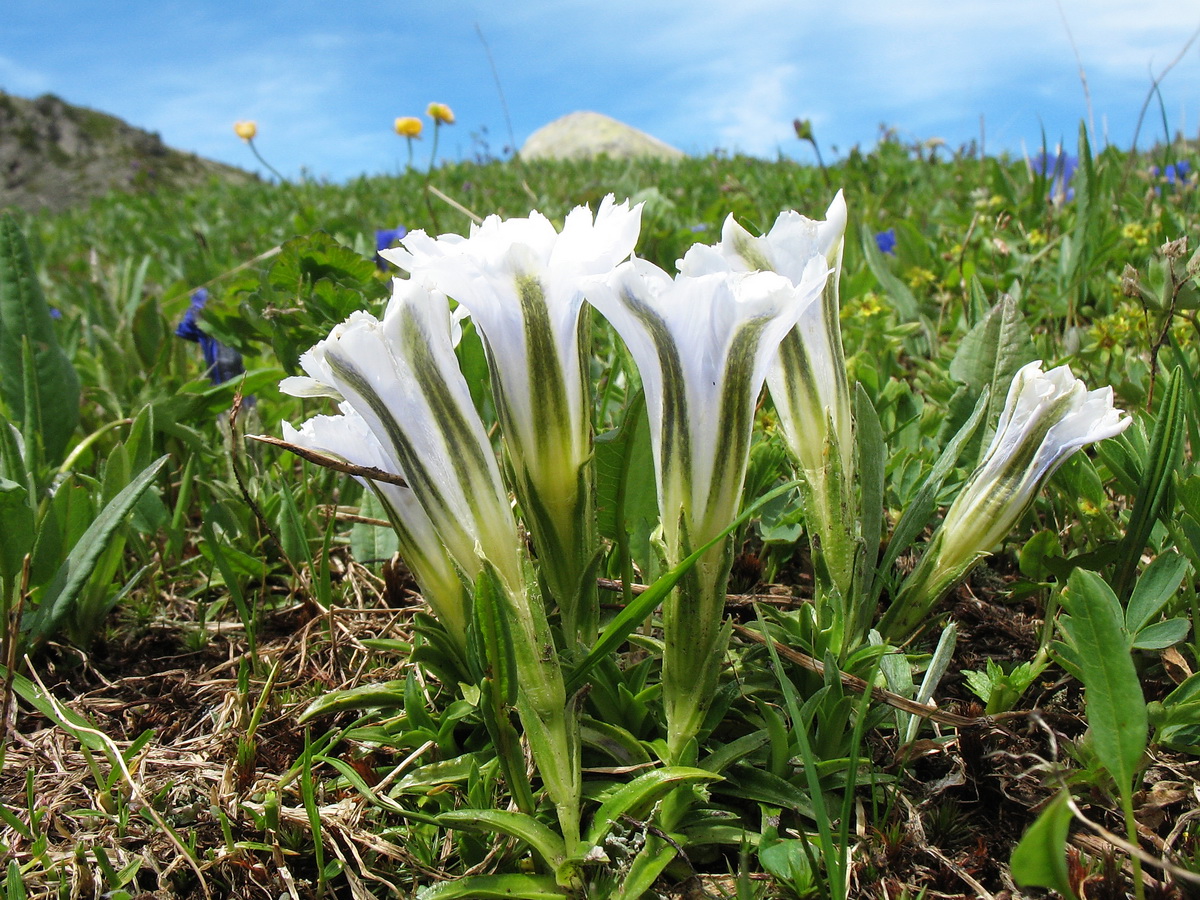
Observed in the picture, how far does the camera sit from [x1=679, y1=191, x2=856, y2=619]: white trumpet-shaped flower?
1399mm

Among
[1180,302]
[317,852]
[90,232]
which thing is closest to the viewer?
[317,852]

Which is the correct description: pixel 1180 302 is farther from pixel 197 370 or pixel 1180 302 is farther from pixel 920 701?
pixel 197 370

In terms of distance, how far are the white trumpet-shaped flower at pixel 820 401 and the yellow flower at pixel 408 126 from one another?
5.00 meters

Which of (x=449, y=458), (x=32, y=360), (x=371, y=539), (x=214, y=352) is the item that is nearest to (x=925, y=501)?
(x=449, y=458)

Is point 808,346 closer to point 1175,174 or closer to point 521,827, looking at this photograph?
point 521,827

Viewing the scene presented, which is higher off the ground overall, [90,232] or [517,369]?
[90,232]

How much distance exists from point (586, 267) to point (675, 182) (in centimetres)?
816

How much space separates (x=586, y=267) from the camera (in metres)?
1.20

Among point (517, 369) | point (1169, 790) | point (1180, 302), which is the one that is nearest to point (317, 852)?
point (517, 369)

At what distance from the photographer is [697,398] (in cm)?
121

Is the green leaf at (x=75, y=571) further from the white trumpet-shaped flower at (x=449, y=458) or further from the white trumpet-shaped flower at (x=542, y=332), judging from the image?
the white trumpet-shaped flower at (x=542, y=332)

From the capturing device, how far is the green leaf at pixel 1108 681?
1.16 m

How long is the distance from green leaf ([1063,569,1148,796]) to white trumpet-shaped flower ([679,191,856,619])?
1.23ft

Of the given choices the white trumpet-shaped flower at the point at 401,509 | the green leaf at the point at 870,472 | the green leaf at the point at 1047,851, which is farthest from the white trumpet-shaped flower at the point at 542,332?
the green leaf at the point at 1047,851
